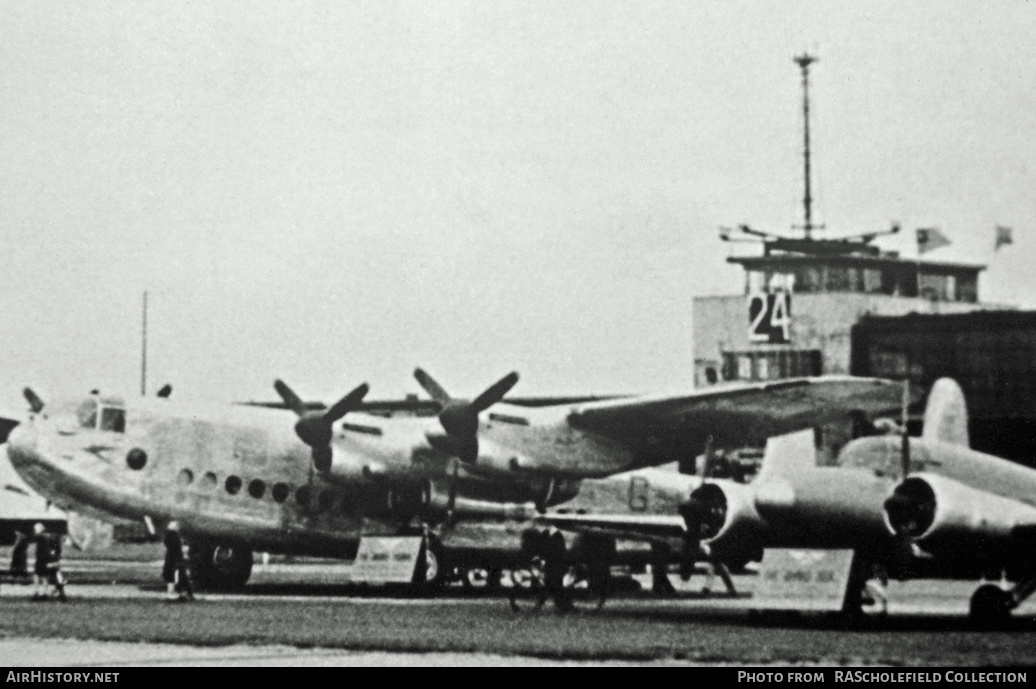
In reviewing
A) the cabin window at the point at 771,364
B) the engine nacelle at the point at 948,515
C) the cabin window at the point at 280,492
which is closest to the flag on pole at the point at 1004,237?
the engine nacelle at the point at 948,515

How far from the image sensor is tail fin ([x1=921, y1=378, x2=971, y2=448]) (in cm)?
2639

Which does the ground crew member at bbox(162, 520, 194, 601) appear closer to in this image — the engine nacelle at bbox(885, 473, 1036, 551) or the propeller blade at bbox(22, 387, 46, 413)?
the propeller blade at bbox(22, 387, 46, 413)

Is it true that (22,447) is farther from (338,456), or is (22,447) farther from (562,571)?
(562,571)

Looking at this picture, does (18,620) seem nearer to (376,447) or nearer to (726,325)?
(376,447)

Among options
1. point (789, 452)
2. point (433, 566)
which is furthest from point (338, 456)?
point (789, 452)

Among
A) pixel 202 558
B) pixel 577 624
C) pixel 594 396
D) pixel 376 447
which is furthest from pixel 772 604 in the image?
pixel 594 396

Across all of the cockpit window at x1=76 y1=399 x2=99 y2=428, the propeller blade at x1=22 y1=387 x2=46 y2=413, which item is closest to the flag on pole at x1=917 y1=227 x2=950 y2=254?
the cockpit window at x1=76 y1=399 x2=99 y2=428

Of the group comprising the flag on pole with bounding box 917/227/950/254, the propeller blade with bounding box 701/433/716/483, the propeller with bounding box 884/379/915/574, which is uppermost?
the flag on pole with bounding box 917/227/950/254

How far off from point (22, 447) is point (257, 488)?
4.97 metres

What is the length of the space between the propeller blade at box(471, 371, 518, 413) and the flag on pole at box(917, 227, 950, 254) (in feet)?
31.4

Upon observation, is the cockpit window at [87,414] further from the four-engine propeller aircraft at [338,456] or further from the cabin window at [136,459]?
the cabin window at [136,459]

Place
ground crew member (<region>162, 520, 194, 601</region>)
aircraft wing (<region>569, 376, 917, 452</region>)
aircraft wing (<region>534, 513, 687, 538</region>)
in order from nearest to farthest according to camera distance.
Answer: aircraft wing (<region>569, 376, 917, 452</region>)
ground crew member (<region>162, 520, 194, 601</region>)
aircraft wing (<region>534, 513, 687, 538</region>)

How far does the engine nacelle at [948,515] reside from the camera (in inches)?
874
